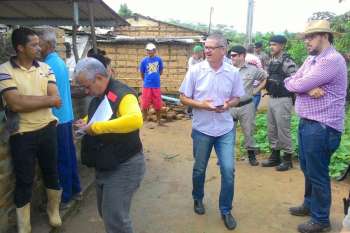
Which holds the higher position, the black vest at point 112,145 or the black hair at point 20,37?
the black hair at point 20,37

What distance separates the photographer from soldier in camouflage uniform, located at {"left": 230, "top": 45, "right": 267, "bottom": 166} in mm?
6273

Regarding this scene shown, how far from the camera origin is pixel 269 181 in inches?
231

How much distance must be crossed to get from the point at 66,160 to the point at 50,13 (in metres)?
2.89

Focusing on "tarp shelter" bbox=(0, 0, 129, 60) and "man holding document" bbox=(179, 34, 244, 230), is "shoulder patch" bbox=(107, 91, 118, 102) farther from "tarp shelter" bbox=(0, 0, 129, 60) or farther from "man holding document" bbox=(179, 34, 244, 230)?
"tarp shelter" bbox=(0, 0, 129, 60)

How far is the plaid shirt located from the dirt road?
1.24m

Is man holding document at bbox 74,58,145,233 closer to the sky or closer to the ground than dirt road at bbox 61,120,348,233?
closer to the sky

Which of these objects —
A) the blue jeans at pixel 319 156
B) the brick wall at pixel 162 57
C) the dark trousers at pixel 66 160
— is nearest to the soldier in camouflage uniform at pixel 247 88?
the blue jeans at pixel 319 156

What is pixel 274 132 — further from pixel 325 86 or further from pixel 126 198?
pixel 126 198

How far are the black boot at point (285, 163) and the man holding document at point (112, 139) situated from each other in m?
3.64

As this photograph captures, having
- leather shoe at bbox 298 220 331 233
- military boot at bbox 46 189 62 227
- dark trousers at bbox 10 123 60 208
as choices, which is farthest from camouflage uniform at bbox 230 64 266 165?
dark trousers at bbox 10 123 60 208

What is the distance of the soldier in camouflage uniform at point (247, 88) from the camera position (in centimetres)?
627

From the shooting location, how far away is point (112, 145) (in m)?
3.01

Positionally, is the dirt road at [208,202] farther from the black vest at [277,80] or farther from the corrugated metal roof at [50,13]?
the corrugated metal roof at [50,13]

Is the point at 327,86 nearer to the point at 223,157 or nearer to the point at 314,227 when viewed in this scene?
the point at 223,157
